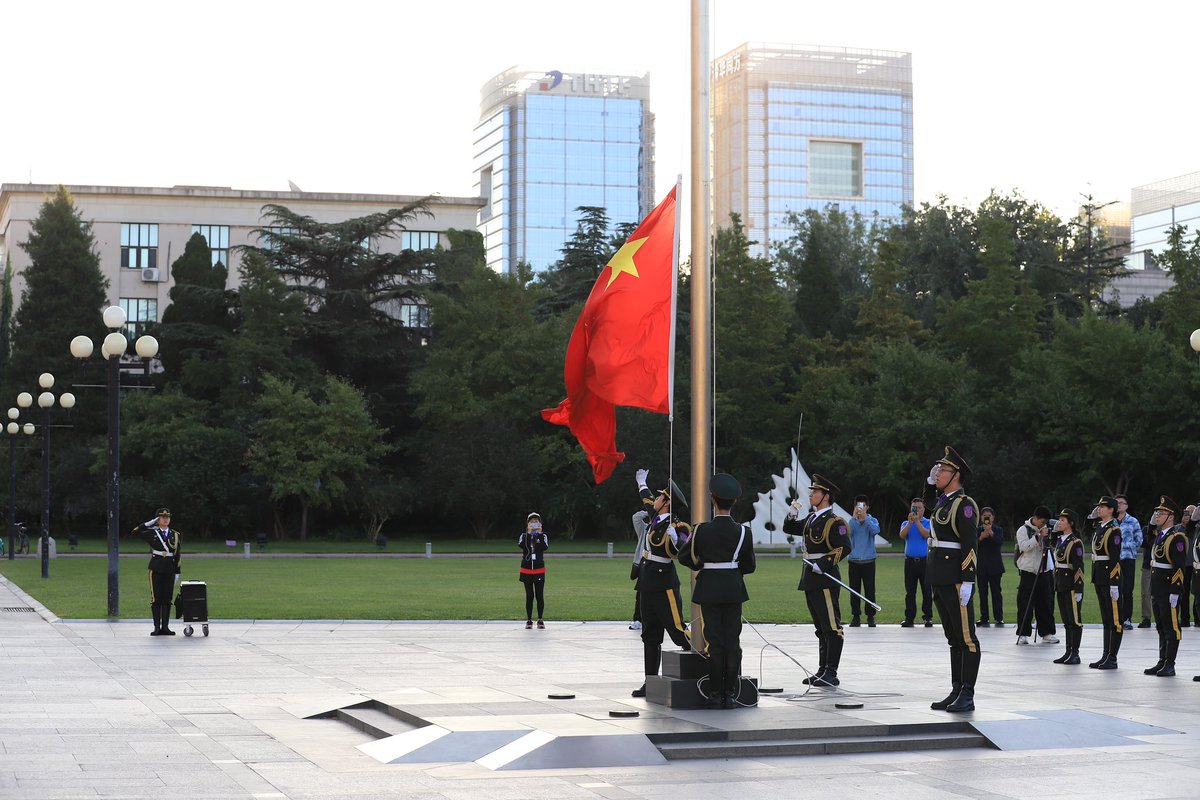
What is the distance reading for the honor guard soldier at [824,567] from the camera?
15.2 m

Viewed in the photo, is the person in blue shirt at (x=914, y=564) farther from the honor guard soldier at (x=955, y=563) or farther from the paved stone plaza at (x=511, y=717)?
the honor guard soldier at (x=955, y=563)

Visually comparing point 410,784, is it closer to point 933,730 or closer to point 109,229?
point 933,730

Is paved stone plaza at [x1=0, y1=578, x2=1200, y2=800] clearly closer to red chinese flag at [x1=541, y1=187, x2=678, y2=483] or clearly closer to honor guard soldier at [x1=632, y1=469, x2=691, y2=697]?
honor guard soldier at [x1=632, y1=469, x2=691, y2=697]

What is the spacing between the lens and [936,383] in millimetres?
70750

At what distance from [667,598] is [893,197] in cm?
18746

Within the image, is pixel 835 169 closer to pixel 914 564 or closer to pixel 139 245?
pixel 139 245

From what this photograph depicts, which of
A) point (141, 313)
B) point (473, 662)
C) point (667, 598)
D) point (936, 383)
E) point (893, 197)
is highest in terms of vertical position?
point (893, 197)

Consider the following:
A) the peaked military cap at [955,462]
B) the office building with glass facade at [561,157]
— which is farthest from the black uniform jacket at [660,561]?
the office building with glass facade at [561,157]

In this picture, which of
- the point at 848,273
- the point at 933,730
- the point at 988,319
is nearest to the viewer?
the point at 933,730

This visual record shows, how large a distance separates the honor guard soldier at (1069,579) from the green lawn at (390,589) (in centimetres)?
650

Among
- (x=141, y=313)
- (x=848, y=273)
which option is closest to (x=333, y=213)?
(x=141, y=313)

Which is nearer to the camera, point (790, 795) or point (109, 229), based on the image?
point (790, 795)

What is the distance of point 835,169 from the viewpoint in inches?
7687

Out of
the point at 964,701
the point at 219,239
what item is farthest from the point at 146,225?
the point at 964,701
